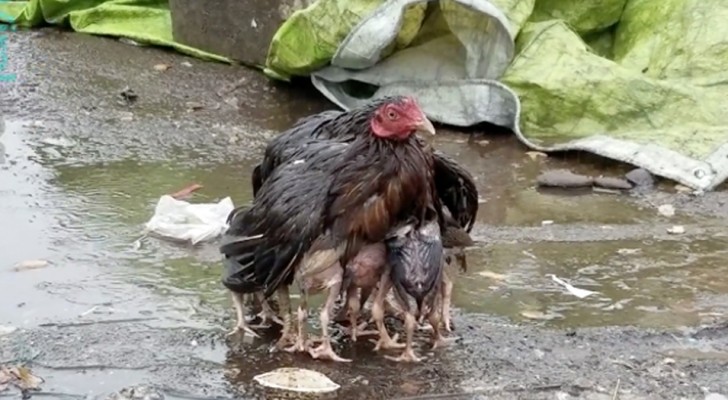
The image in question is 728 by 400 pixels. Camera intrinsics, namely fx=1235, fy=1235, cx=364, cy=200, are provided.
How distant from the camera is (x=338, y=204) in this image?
4.06 m

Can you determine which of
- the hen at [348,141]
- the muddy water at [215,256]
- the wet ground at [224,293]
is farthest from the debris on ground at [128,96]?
the hen at [348,141]

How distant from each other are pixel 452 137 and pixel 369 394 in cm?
321

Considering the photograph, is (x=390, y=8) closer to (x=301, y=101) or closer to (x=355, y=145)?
(x=301, y=101)

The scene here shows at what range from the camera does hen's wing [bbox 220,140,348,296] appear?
13.3 ft

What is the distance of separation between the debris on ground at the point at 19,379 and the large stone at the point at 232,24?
415cm

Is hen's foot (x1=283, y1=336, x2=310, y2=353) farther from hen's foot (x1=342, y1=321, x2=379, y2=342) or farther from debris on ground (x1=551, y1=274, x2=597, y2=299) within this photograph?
debris on ground (x1=551, y1=274, x2=597, y2=299)

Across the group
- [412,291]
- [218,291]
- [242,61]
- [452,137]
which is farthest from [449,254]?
[242,61]

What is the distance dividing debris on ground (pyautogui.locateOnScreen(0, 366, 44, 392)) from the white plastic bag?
4.44 ft

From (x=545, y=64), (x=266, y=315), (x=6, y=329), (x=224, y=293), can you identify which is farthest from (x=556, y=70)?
(x=6, y=329)

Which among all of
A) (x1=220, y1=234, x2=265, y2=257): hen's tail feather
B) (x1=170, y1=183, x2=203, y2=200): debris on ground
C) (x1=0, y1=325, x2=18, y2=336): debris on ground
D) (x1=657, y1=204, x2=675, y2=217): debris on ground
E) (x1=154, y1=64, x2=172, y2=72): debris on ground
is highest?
(x1=220, y1=234, x2=265, y2=257): hen's tail feather

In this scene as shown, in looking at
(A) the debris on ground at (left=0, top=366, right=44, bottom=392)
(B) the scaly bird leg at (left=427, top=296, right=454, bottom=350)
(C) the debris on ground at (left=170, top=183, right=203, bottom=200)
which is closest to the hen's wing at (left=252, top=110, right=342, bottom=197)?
(B) the scaly bird leg at (left=427, top=296, right=454, bottom=350)

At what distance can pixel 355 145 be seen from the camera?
413cm

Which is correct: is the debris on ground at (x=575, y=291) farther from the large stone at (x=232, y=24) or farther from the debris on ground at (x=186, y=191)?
the large stone at (x=232, y=24)

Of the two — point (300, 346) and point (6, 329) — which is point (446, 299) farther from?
point (6, 329)
